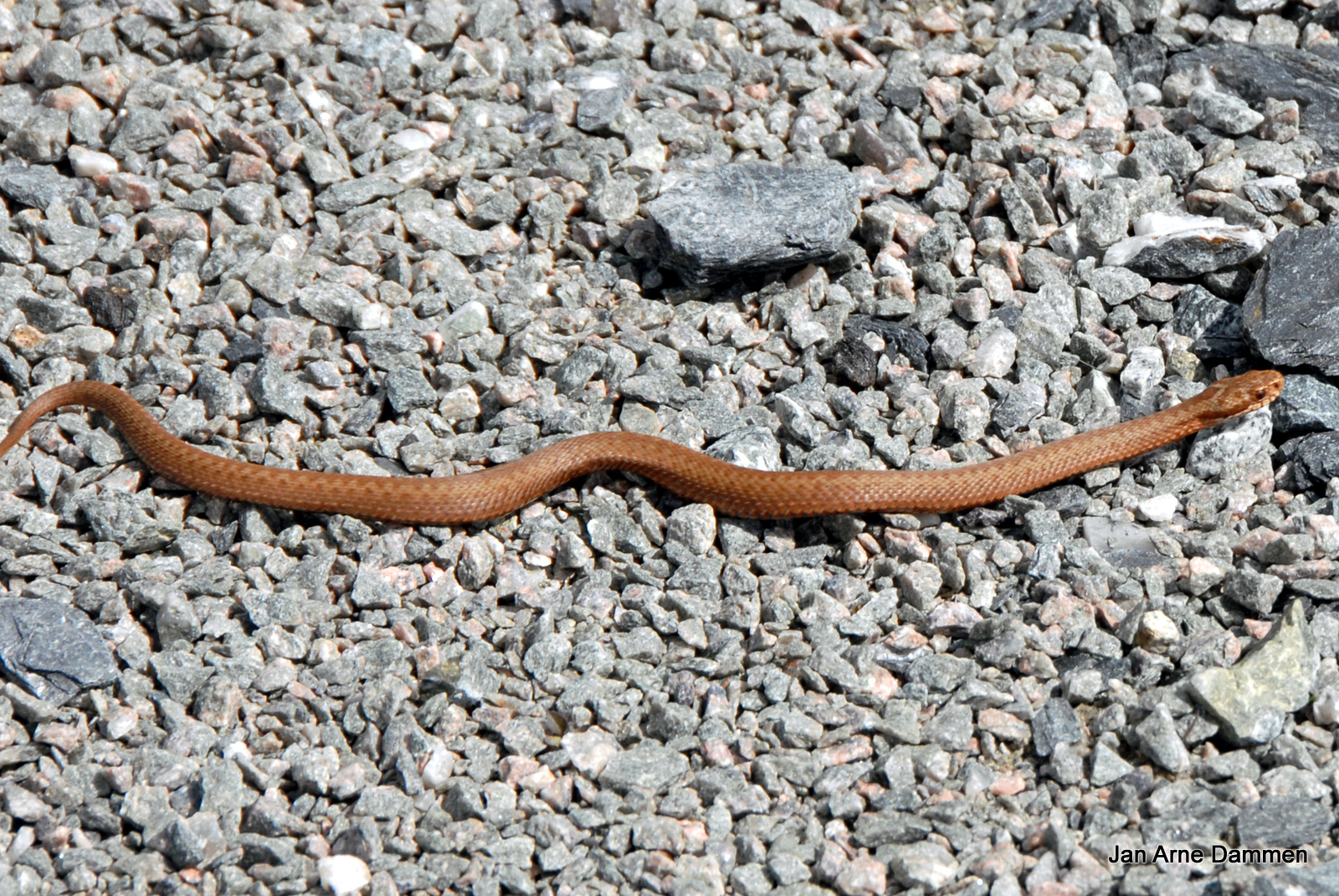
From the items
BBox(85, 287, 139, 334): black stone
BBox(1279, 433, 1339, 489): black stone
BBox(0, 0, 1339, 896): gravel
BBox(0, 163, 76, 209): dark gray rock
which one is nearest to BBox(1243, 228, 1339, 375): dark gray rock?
BBox(0, 0, 1339, 896): gravel

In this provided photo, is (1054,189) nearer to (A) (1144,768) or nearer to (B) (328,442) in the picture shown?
(A) (1144,768)

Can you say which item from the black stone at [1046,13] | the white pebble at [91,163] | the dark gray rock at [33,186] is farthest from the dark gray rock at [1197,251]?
the dark gray rock at [33,186]

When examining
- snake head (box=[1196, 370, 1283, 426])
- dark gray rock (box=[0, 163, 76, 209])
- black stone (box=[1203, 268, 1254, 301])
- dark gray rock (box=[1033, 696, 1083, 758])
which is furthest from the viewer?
dark gray rock (box=[0, 163, 76, 209])

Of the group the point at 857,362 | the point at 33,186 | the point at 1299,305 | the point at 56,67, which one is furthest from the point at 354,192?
the point at 1299,305

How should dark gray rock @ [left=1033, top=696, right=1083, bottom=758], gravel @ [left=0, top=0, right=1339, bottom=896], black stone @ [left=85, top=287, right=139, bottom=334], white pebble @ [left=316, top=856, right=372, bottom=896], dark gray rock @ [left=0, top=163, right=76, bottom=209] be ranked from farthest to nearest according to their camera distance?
dark gray rock @ [left=0, top=163, right=76, bottom=209] → black stone @ [left=85, top=287, right=139, bottom=334] → dark gray rock @ [left=1033, top=696, right=1083, bottom=758] → gravel @ [left=0, top=0, right=1339, bottom=896] → white pebble @ [left=316, top=856, right=372, bottom=896]

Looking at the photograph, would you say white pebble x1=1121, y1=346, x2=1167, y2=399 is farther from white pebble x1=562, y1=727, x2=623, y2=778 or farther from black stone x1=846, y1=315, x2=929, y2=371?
white pebble x1=562, y1=727, x2=623, y2=778

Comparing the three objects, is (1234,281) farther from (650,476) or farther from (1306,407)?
(650,476)
